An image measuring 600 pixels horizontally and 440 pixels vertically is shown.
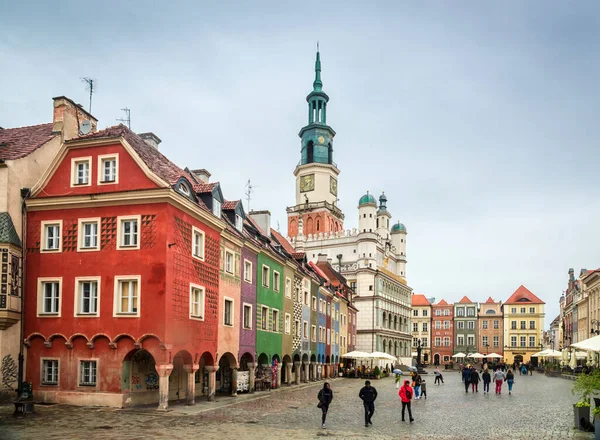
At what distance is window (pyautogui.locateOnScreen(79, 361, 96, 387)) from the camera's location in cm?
2778

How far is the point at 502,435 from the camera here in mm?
21344

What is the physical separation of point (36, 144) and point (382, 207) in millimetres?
90285

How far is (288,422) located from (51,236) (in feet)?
45.8

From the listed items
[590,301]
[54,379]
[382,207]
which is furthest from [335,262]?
[54,379]

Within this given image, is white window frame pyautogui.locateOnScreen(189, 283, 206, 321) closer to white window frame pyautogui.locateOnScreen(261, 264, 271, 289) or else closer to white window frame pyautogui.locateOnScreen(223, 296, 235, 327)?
white window frame pyautogui.locateOnScreen(223, 296, 235, 327)

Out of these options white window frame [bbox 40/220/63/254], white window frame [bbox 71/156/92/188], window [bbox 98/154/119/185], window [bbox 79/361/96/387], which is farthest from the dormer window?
window [bbox 79/361/96/387]

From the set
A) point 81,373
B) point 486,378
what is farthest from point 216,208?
point 486,378

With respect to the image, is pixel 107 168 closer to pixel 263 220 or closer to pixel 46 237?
pixel 46 237

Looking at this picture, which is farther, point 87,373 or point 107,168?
point 107,168

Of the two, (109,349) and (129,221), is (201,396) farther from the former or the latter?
(129,221)

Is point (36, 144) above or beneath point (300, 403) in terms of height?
above

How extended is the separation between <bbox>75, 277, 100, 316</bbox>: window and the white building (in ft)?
228

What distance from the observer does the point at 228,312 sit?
35.0 meters

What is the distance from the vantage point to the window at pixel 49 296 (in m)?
29.2
